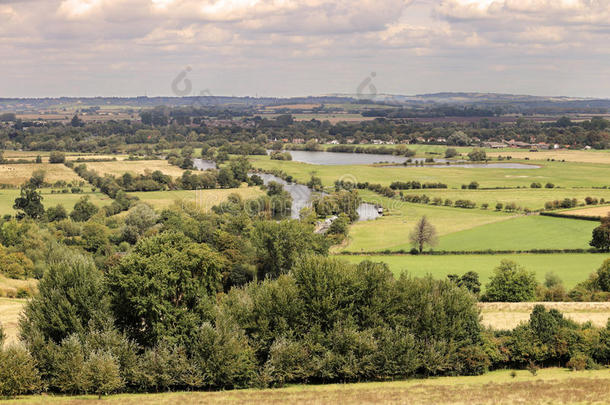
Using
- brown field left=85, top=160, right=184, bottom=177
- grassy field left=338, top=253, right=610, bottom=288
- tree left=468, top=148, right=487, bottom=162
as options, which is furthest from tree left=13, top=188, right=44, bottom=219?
tree left=468, top=148, right=487, bottom=162

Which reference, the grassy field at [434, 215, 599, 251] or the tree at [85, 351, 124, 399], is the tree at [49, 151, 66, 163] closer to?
the grassy field at [434, 215, 599, 251]

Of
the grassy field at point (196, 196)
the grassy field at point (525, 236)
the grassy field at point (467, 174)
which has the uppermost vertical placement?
the grassy field at point (467, 174)

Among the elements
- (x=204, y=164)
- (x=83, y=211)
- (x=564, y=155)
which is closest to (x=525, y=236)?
(x=83, y=211)

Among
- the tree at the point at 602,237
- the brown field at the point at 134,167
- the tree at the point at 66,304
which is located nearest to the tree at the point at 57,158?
the brown field at the point at 134,167

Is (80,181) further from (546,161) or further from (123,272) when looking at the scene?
(546,161)

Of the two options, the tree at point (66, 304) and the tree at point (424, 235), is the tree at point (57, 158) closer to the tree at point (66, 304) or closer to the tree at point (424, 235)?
the tree at point (424, 235)

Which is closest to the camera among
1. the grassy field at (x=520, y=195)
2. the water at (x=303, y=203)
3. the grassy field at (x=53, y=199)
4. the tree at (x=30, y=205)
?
the tree at (x=30, y=205)
